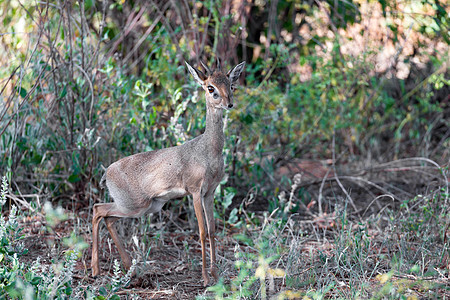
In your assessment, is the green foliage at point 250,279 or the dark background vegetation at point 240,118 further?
the dark background vegetation at point 240,118

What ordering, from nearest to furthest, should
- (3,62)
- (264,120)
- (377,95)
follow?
(3,62) < (264,120) < (377,95)

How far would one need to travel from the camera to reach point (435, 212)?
459cm

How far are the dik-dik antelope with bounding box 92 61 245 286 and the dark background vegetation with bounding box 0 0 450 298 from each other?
1.71 feet

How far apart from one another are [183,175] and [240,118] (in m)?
1.86

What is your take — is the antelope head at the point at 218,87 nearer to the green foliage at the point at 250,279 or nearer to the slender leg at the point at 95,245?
the green foliage at the point at 250,279

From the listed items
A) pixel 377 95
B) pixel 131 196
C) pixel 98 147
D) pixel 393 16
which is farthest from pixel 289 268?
pixel 377 95

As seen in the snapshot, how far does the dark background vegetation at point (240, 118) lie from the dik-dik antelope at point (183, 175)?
52 centimetres

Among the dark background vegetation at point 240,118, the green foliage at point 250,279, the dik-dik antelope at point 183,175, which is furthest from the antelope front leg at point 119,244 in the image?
the green foliage at point 250,279

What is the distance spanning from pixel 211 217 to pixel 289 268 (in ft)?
2.20

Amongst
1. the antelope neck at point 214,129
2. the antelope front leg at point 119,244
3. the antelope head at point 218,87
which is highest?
the antelope head at point 218,87

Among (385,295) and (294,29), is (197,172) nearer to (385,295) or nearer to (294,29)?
(385,295)

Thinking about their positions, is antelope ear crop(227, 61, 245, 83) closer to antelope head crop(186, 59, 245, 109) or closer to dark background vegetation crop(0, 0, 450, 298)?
antelope head crop(186, 59, 245, 109)

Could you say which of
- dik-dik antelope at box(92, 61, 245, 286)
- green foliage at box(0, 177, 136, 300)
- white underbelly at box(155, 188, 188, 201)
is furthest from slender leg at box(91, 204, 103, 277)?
green foliage at box(0, 177, 136, 300)

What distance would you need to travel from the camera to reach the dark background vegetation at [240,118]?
4.80 m
